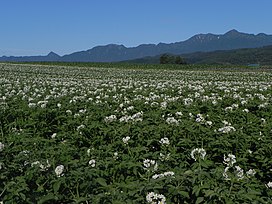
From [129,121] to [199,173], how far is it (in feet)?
10.5

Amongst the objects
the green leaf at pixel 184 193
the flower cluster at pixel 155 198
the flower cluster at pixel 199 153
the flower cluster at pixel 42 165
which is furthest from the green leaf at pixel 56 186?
the flower cluster at pixel 199 153

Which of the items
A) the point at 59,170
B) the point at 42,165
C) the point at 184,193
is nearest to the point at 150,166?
the point at 184,193

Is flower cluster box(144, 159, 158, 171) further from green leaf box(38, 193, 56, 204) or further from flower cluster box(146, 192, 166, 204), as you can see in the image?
green leaf box(38, 193, 56, 204)

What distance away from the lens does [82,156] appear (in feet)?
17.1

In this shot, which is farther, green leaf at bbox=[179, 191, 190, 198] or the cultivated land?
the cultivated land

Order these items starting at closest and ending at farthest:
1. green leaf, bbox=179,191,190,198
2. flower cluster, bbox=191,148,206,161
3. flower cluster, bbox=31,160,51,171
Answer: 1. green leaf, bbox=179,191,190,198
2. flower cluster, bbox=31,160,51,171
3. flower cluster, bbox=191,148,206,161

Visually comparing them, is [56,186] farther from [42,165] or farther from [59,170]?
[42,165]

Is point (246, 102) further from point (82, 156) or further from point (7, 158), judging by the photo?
point (7, 158)

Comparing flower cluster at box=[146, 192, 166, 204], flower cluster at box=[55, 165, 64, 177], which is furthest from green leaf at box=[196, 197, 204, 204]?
flower cluster at box=[55, 165, 64, 177]

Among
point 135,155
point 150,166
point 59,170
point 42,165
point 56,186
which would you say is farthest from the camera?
point 135,155

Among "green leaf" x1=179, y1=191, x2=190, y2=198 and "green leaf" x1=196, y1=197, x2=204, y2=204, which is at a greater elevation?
"green leaf" x1=179, y1=191, x2=190, y2=198

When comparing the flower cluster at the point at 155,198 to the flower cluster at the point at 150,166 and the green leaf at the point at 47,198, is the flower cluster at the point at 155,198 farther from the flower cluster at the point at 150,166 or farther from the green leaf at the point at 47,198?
the green leaf at the point at 47,198

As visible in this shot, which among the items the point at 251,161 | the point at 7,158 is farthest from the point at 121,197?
the point at 251,161

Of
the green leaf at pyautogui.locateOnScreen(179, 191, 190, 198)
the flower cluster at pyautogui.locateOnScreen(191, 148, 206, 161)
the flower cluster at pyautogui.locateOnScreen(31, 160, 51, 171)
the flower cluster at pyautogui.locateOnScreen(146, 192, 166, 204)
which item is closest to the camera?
the flower cluster at pyautogui.locateOnScreen(146, 192, 166, 204)
